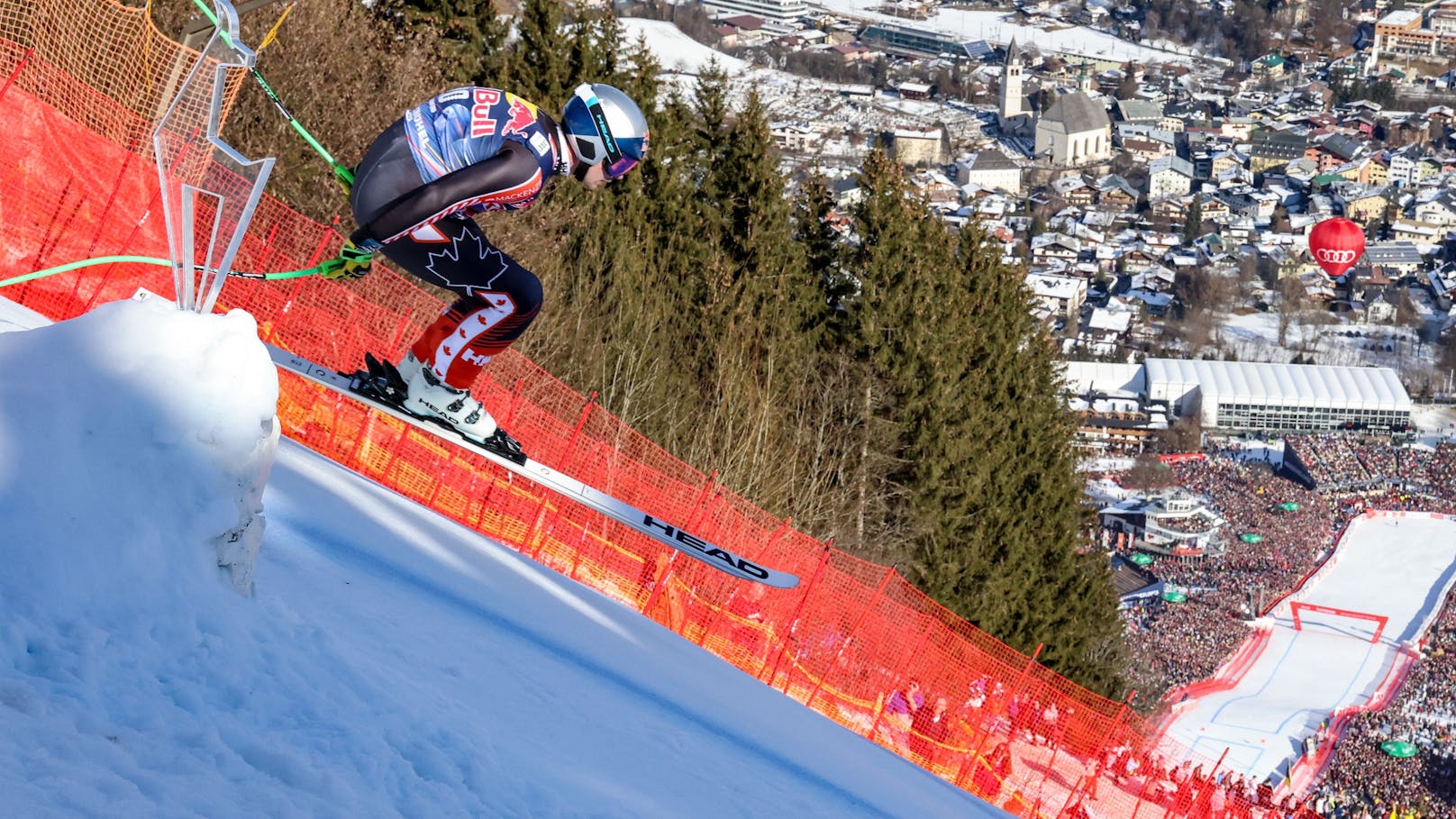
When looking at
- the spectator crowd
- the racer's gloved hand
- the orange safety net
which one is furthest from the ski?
the spectator crowd

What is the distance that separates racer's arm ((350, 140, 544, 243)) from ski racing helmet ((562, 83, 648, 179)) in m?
0.20

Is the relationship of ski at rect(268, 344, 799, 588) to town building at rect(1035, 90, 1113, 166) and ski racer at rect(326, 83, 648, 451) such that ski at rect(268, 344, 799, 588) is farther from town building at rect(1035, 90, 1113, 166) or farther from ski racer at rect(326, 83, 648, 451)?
town building at rect(1035, 90, 1113, 166)

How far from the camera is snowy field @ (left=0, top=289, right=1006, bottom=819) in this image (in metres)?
3.04

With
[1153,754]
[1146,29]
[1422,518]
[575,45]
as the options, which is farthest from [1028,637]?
[1146,29]

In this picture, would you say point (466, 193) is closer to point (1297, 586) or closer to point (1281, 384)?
point (1297, 586)

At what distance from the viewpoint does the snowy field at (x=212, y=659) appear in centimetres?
304

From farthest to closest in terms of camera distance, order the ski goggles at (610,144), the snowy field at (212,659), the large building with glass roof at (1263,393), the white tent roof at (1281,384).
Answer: the white tent roof at (1281,384)
the large building with glass roof at (1263,393)
the ski goggles at (610,144)
the snowy field at (212,659)

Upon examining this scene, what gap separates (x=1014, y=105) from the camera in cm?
11925

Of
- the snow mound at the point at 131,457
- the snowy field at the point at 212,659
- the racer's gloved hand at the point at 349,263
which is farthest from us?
the racer's gloved hand at the point at 349,263

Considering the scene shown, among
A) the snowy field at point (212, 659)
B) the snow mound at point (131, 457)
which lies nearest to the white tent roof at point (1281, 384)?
the snowy field at point (212, 659)

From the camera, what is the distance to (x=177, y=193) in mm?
4688

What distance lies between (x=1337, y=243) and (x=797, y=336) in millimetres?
44302

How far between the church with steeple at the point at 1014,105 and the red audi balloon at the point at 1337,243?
56076mm

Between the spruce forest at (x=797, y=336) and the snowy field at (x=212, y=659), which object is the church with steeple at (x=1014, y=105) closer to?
the spruce forest at (x=797, y=336)
